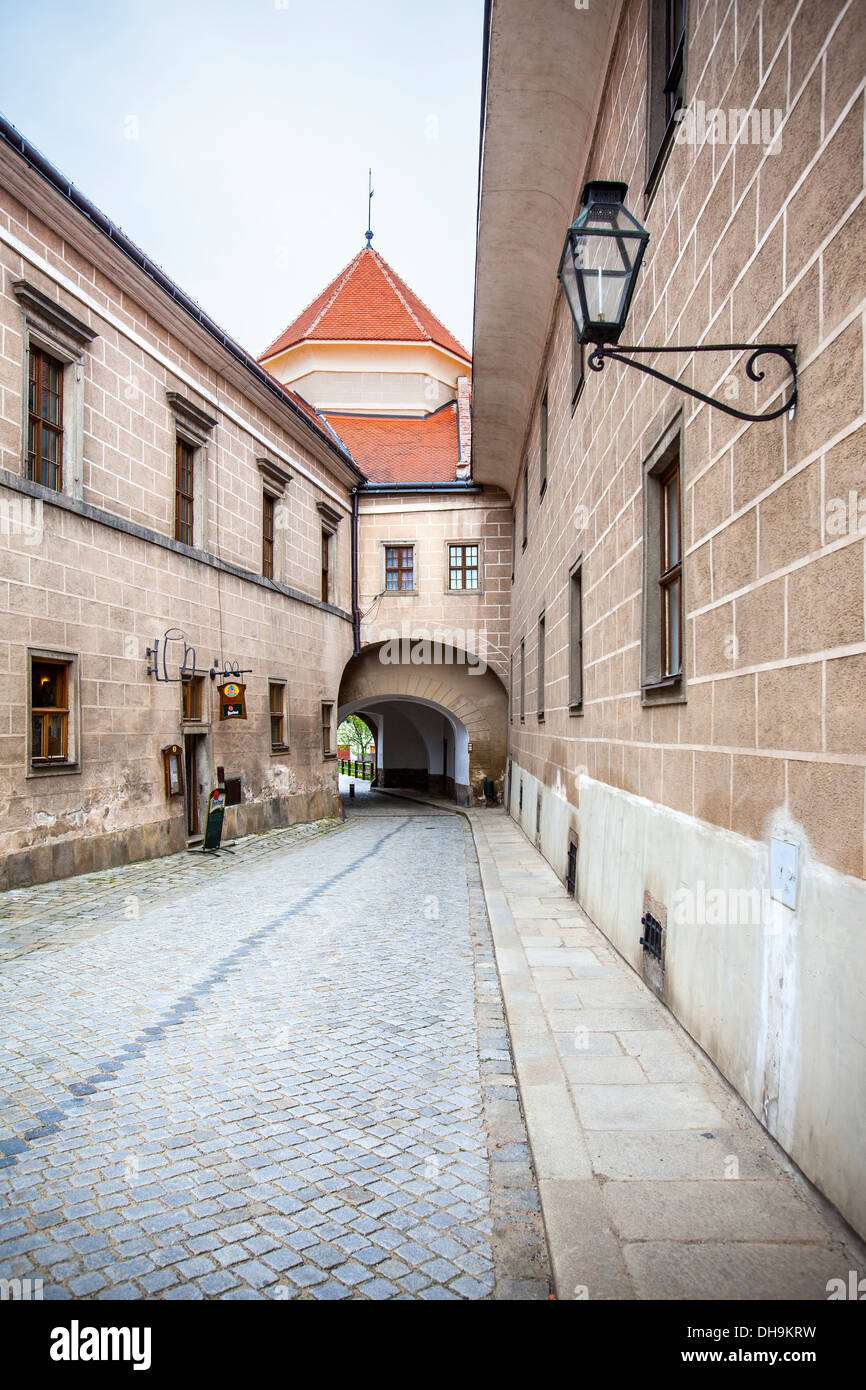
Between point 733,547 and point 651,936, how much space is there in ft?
8.58

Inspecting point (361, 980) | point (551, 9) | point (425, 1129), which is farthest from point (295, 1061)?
Answer: point (551, 9)

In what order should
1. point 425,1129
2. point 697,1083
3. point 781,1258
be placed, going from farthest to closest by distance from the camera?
1. point 697,1083
2. point 425,1129
3. point 781,1258

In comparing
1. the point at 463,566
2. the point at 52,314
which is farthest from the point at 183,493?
the point at 463,566

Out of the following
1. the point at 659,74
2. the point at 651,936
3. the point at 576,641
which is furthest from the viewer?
the point at 576,641

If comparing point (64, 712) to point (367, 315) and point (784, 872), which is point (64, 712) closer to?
point (784, 872)

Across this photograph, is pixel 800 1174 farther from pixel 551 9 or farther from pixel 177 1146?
pixel 551 9

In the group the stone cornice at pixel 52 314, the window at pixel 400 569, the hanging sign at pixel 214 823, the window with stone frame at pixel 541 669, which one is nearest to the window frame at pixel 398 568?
the window at pixel 400 569

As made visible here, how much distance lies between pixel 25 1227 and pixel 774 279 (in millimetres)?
4331

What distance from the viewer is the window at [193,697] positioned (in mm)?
13969

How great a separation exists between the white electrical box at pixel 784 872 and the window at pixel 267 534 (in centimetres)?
1465

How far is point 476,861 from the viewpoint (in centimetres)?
1291

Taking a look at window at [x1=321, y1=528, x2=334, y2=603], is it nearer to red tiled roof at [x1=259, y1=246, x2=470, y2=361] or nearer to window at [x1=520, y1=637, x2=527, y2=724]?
window at [x1=520, y1=637, x2=527, y2=724]

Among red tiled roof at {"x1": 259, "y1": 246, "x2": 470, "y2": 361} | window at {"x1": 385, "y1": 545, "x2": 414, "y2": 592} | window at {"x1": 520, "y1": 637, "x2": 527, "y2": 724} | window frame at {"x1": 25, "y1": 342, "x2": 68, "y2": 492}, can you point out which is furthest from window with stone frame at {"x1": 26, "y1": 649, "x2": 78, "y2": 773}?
red tiled roof at {"x1": 259, "y1": 246, "x2": 470, "y2": 361}

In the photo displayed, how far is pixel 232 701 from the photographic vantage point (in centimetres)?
1471
